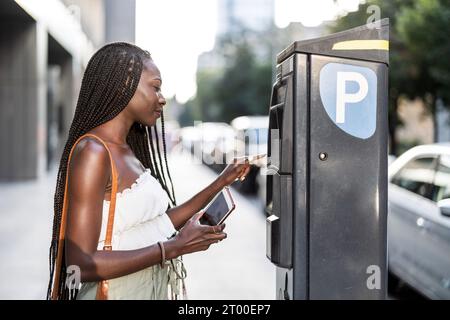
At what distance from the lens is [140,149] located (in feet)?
8.79

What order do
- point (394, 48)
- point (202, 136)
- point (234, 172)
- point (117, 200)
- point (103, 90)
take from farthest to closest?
point (202, 136) < point (394, 48) < point (234, 172) < point (103, 90) < point (117, 200)

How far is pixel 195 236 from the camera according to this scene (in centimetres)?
222

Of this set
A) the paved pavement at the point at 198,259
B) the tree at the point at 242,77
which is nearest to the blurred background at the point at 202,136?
the paved pavement at the point at 198,259

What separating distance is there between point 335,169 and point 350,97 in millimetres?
301

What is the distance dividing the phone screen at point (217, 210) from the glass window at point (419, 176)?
3649 millimetres

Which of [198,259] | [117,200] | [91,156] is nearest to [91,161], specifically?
[91,156]

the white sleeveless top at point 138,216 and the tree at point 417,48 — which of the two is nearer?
the white sleeveless top at point 138,216

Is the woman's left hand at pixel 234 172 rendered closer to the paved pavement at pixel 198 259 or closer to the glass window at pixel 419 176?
the glass window at pixel 419 176

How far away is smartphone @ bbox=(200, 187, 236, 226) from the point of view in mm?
2379

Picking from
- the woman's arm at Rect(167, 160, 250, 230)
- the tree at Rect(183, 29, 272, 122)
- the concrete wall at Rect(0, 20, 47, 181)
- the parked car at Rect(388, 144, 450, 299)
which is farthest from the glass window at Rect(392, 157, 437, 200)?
the tree at Rect(183, 29, 272, 122)

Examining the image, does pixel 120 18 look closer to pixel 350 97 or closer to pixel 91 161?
pixel 350 97

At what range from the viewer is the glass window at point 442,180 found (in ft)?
17.9

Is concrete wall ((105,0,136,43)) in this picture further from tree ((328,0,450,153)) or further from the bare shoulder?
the bare shoulder
